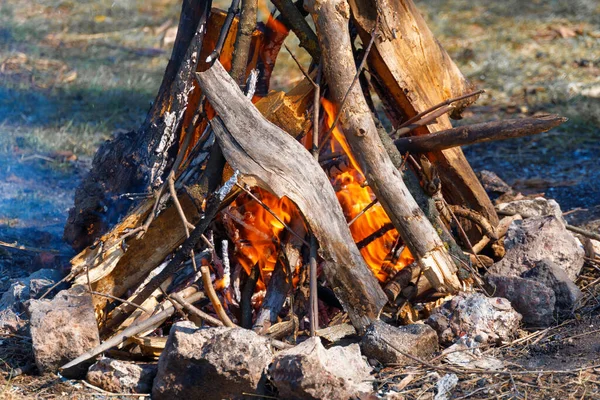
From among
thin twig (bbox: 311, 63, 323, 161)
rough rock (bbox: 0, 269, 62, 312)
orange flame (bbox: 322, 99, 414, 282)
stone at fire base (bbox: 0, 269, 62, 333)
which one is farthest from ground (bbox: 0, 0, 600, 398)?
thin twig (bbox: 311, 63, 323, 161)

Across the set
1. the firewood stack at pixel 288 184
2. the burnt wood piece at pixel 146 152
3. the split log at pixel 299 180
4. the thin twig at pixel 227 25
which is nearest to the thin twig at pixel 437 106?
the firewood stack at pixel 288 184

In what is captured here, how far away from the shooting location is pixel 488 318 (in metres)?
3.18

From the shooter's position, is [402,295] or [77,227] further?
[77,227]

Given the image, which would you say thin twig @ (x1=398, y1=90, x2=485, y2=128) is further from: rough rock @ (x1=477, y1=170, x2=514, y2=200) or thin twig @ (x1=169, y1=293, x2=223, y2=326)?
thin twig @ (x1=169, y1=293, x2=223, y2=326)

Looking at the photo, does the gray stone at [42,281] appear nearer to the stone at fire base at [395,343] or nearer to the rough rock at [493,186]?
the stone at fire base at [395,343]

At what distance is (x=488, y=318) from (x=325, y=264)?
28.7 inches

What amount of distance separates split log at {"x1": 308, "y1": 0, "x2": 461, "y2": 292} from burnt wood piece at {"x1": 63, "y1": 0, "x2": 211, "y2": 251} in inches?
25.1

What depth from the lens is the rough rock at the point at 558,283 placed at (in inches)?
134

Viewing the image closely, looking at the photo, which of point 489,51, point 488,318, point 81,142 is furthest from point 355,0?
point 489,51

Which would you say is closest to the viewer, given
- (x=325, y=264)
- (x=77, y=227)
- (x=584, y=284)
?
(x=325, y=264)

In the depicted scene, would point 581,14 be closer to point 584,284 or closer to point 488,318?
point 584,284

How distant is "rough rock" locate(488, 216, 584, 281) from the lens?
370 cm

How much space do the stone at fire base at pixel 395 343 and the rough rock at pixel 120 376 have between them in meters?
0.88

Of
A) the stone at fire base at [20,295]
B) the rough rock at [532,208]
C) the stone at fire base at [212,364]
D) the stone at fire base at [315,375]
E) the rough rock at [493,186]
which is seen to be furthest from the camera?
the rough rock at [493,186]
